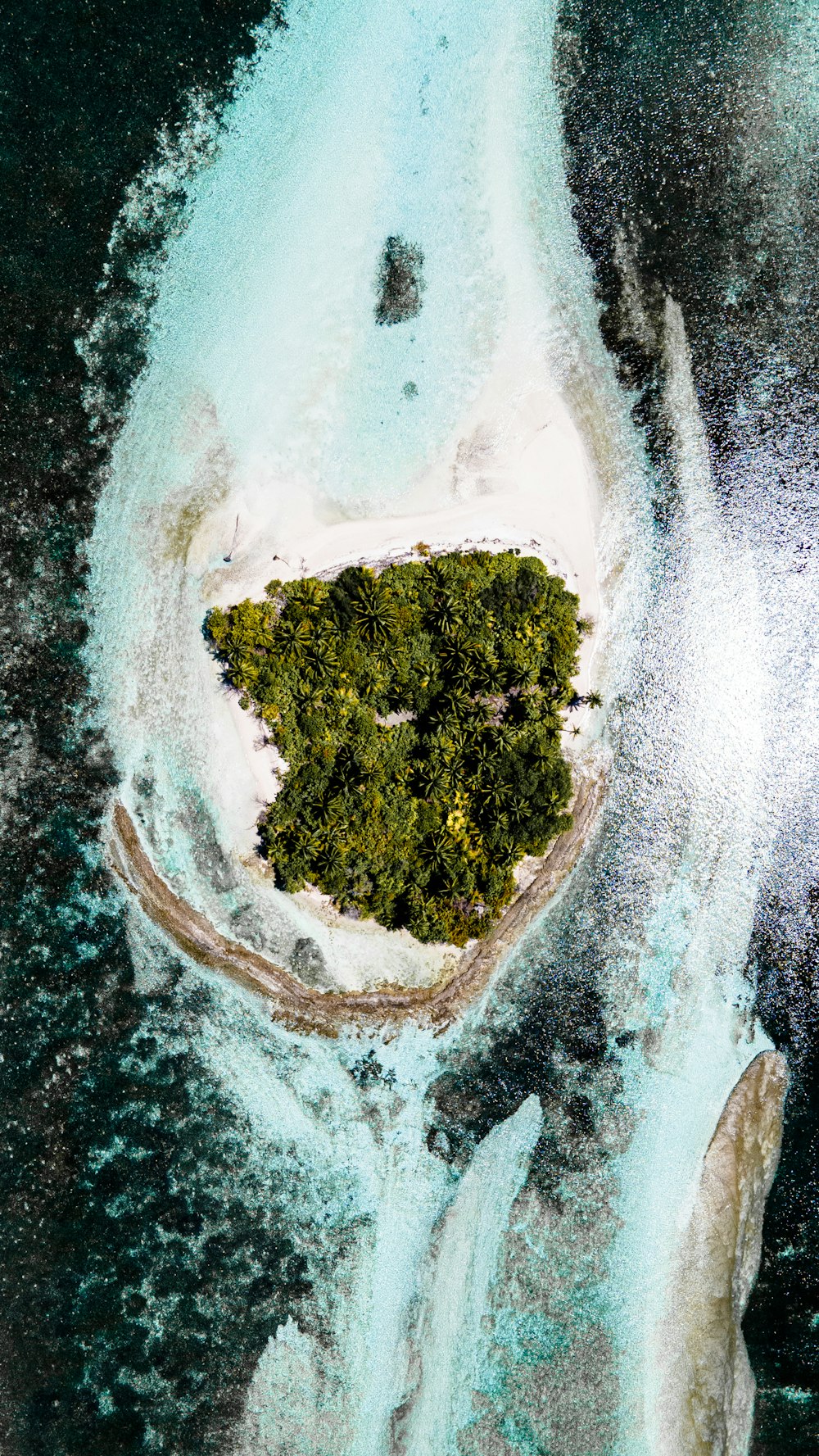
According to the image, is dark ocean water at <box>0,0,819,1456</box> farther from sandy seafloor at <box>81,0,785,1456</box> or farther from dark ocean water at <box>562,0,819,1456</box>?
sandy seafloor at <box>81,0,785,1456</box>

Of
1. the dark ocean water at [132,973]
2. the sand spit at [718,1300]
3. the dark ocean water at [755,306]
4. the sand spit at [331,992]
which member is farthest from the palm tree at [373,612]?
the sand spit at [718,1300]

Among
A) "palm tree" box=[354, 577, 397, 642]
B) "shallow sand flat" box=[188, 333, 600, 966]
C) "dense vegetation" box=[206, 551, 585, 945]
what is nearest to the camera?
"palm tree" box=[354, 577, 397, 642]

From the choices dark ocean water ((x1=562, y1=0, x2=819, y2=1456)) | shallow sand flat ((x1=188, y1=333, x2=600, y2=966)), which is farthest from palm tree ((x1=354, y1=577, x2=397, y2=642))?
dark ocean water ((x1=562, y1=0, x2=819, y2=1456))

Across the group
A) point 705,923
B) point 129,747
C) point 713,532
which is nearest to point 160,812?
point 129,747

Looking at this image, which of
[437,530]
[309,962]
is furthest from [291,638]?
[309,962]

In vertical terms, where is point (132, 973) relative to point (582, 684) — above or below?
below

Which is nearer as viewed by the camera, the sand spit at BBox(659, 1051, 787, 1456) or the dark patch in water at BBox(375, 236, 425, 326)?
the dark patch in water at BBox(375, 236, 425, 326)

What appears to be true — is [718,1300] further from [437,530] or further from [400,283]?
[400,283]

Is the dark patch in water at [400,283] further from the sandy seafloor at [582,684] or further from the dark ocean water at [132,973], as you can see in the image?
the dark ocean water at [132,973]
